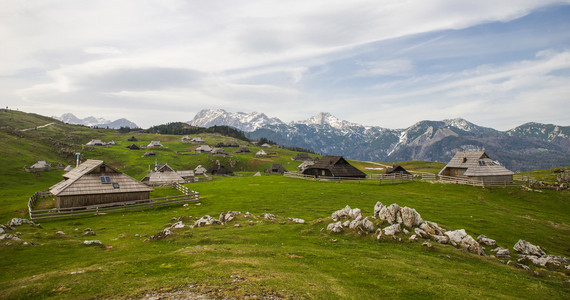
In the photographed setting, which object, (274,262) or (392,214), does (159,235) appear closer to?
(274,262)

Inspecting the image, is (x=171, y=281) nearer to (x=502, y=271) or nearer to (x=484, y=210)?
(x=502, y=271)

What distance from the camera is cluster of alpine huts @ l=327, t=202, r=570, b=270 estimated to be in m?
18.8

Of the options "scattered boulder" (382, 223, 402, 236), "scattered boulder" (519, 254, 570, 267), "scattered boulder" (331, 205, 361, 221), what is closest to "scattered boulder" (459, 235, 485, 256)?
"scattered boulder" (519, 254, 570, 267)

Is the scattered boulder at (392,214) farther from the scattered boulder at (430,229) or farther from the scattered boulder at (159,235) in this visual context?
the scattered boulder at (159,235)

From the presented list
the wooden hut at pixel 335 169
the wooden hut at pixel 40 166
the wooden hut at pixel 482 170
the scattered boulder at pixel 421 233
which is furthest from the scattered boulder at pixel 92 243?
the wooden hut at pixel 40 166

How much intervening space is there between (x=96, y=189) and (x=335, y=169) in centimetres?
4944

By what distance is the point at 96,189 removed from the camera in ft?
129

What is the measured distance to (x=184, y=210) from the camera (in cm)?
3759

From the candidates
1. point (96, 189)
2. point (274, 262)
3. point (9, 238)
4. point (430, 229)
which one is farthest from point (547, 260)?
point (96, 189)

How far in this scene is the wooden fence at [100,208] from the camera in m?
Result: 33.3

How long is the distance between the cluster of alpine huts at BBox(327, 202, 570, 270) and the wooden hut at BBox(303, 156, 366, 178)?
4532 cm

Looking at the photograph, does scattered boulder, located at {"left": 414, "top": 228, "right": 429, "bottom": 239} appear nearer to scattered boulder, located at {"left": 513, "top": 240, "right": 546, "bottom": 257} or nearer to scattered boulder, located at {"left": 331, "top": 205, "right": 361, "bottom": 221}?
scattered boulder, located at {"left": 331, "top": 205, "right": 361, "bottom": 221}

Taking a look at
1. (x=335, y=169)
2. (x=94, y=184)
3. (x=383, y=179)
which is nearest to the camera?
(x=94, y=184)

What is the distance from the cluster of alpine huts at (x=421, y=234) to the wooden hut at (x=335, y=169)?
4532cm
